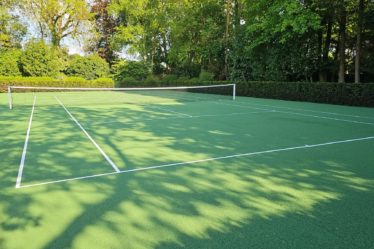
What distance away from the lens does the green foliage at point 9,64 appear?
32928 millimetres

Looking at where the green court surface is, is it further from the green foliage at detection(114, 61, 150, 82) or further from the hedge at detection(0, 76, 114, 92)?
the green foliage at detection(114, 61, 150, 82)

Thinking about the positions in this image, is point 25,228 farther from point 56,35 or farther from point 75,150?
point 56,35

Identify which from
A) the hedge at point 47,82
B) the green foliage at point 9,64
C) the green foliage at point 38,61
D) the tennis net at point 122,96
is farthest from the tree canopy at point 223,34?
the hedge at point 47,82

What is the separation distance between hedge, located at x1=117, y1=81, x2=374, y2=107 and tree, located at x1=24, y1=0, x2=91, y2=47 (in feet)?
84.7

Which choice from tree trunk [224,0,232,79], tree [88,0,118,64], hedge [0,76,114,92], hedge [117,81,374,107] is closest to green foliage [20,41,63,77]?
hedge [0,76,114,92]

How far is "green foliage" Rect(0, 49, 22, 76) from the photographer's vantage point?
32928mm

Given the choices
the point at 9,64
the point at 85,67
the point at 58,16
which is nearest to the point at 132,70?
the point at 85,67

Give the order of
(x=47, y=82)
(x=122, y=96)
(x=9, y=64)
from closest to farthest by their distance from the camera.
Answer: (x=122, y=96)
(x=47, y=82)
(x=9, y=64)

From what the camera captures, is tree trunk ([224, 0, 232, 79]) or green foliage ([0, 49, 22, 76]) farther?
green foliage ([0, 49, 22, 76])

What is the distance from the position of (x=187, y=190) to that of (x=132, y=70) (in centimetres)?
3832

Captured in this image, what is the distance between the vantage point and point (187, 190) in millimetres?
4352

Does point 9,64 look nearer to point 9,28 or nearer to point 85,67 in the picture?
point 9,28

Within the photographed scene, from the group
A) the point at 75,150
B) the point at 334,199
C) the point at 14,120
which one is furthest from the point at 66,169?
the point at 14,120

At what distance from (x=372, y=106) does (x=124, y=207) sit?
49.9ft
